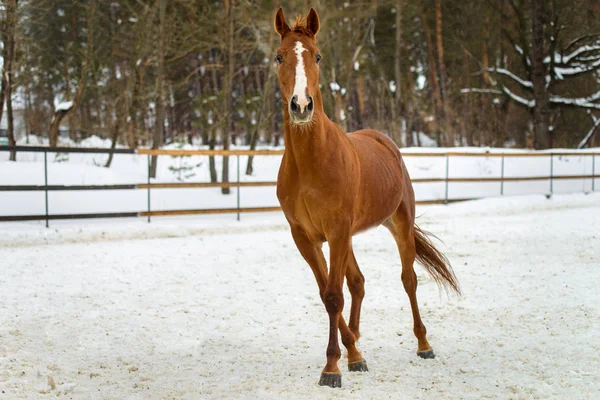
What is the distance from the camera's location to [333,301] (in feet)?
11.4

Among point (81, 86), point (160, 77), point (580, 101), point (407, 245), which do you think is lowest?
point (407, 245)

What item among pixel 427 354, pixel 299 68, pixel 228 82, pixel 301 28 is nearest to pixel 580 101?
pixel 228 82

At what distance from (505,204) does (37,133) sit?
80.9 feet

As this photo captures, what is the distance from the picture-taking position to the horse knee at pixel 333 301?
3.48 m

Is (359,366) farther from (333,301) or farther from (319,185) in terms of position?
(319,185)

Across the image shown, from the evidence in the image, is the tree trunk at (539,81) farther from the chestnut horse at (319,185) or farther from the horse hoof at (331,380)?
the horse hoof at (331,380)

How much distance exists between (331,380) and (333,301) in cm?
47

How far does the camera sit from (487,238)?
9.34 m

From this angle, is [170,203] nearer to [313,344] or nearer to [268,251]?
[268,251]

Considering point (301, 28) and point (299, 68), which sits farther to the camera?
point (301, 28)

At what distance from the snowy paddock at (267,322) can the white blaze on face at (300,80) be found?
1.64m

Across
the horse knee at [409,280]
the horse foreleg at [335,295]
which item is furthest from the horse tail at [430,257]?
the horse foreleg at [335,295]

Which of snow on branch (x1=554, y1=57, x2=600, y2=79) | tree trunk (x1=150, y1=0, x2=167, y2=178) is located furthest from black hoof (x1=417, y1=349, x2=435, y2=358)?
snow on branch (x1=554, y1=57, x2=600, y2=79)

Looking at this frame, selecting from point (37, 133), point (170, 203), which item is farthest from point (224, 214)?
point (37, 133)
